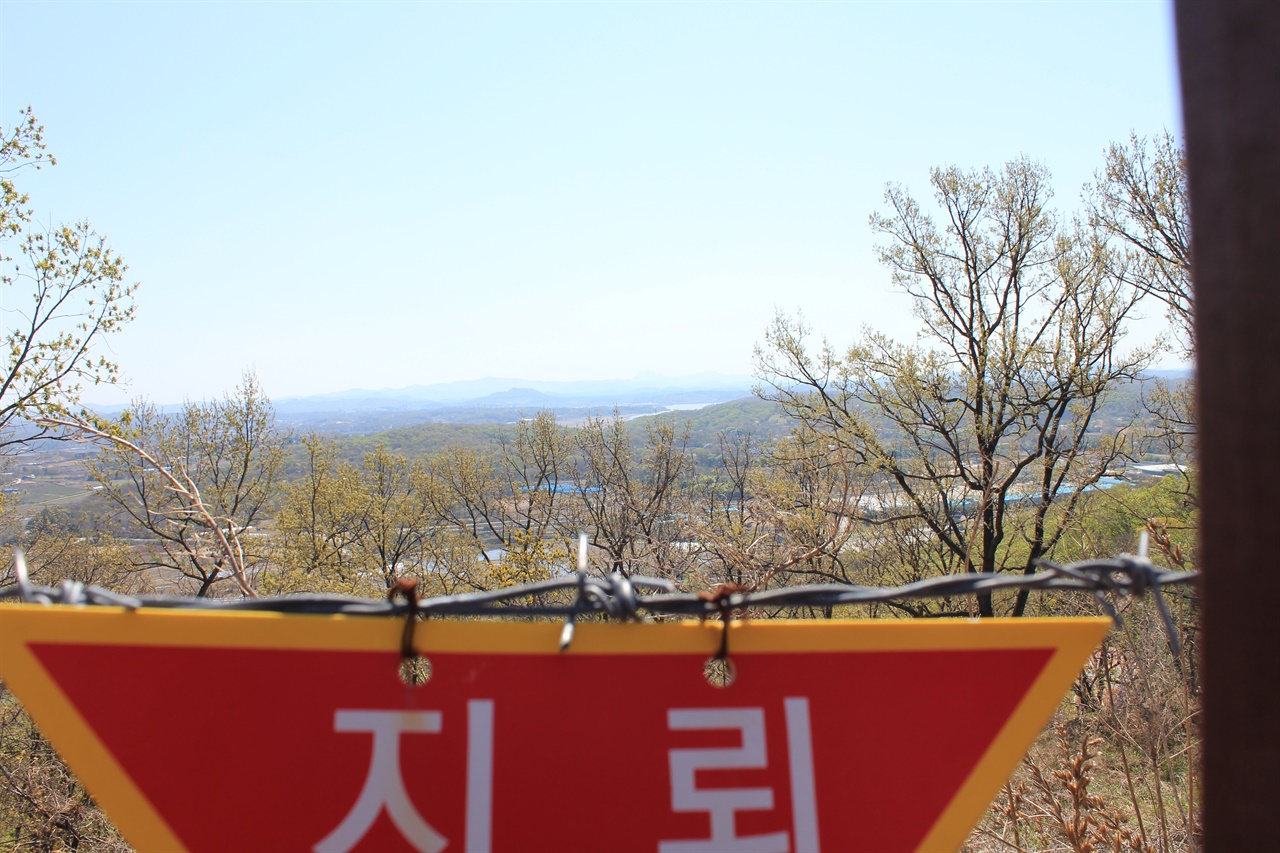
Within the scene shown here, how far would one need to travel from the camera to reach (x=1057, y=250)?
17.4 meters

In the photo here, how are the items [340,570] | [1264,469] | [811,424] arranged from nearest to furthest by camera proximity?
[1264,469]
[811,424]
[340,570]

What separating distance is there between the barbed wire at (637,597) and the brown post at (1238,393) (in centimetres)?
23

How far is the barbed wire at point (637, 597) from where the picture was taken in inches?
40.4

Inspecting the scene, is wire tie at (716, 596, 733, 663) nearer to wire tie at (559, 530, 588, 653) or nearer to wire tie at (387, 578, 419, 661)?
wire tie at (559, 530, 588, 653)

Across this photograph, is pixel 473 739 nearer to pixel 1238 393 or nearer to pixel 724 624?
pixel 724 624

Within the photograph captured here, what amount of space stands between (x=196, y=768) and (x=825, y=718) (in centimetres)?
93

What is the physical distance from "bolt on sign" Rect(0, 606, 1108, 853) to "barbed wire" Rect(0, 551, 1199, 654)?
0.03 m

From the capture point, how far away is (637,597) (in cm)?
107

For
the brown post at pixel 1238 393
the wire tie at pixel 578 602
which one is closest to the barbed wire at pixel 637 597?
the wire tie at pixel 578 602

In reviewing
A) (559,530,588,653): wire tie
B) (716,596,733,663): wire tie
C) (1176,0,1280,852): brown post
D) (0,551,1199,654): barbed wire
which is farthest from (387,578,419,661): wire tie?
(1176,0,1280,852): brown post

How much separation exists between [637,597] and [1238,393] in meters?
0.80

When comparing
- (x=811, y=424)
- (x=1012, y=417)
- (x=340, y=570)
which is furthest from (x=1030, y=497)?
(x=340, y=570)

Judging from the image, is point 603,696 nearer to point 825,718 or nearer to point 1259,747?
point 825,718

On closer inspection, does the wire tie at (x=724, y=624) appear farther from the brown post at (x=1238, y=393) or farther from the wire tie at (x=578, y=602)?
the brown post at (x=1238, y=393)
